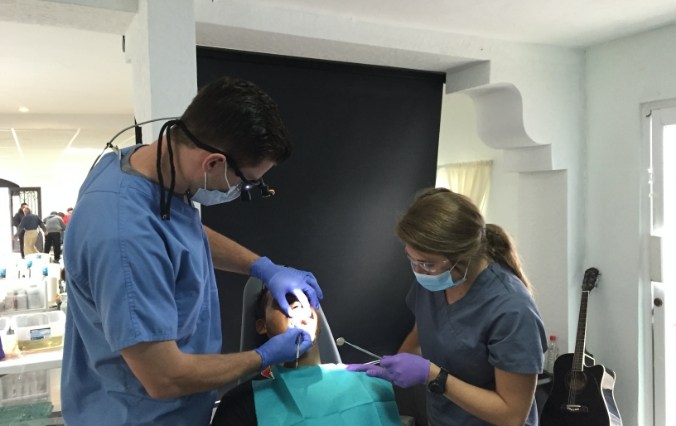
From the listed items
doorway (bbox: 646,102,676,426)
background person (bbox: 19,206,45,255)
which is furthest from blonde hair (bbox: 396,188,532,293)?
background person (bbox: 19,206,45,255)

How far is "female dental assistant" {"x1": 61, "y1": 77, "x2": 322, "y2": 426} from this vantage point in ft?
2.99

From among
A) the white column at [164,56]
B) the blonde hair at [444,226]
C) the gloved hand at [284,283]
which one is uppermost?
the white column at [164,56]

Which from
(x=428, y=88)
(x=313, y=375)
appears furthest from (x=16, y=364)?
(x=428, y=88)

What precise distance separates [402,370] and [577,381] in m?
1.73

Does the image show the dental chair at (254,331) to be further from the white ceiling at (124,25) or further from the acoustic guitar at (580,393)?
the acoustic guitar at (580,393)

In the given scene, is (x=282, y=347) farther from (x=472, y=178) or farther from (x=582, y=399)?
(x=472, y=178)

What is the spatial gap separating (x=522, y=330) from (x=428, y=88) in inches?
72.4

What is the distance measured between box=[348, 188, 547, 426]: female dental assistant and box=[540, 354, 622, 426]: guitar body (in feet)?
4.25

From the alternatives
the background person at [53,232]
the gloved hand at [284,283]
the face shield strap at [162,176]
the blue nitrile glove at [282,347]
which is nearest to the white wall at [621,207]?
the gloved hand at [284,283]

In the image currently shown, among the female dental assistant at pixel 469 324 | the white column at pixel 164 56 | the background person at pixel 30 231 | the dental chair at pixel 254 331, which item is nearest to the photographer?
the female dental assistant at pixel 469 324

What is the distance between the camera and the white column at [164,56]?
1.67 m

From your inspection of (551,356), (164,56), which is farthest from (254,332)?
(551,356)

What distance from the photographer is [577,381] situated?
2.57 meters

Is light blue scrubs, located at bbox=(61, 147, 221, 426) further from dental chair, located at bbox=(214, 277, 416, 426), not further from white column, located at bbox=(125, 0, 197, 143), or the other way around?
white column, located at bbox=(125, 0, 197, 143)
